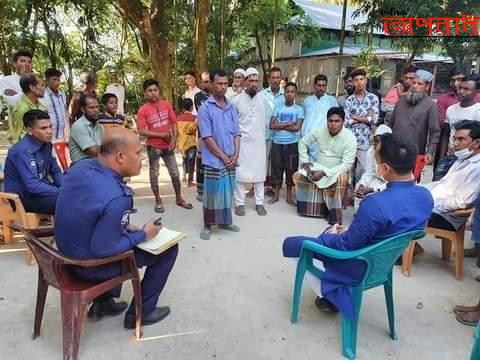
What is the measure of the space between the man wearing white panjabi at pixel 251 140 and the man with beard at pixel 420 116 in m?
1.54

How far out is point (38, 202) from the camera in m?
3.36

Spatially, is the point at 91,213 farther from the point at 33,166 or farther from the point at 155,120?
the point at 155,120

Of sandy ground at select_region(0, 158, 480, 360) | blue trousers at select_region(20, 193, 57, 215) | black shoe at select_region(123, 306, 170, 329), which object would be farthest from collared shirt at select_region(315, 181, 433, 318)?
blue trousers at select_region(20, 193, 57, 215)

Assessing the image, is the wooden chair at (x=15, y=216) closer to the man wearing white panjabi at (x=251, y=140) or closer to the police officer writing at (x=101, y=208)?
the police officer writing at (x=101, y=208)

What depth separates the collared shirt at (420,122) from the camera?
4.17 m

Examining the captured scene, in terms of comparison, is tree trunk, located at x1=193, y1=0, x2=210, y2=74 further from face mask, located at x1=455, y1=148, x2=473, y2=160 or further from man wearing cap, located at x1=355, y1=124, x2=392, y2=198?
face mask, located at x1=455, y1=148, x2=473, y2=160

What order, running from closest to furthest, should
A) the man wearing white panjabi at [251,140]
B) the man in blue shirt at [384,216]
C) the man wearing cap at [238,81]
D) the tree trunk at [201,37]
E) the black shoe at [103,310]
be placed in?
the man in blue shirt at [384,216] → the black shoe at [103,310] → the man wearing white panjabi at [251,140] → the man wearing cap at [238,81] → the tree trunk at [201,37]

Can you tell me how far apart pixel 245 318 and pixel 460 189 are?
2066 mm

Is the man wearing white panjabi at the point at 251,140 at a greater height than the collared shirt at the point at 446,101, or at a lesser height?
lesser

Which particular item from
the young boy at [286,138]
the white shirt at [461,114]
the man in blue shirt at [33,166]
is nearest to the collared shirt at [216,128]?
the young boy at [286,138]

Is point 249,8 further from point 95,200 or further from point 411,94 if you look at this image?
point 95,200

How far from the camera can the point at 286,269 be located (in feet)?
10.9

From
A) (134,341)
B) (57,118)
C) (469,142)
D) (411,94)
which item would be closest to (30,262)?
(134,341)

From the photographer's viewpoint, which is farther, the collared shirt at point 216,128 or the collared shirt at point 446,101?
the collared shirt at point 446,101
